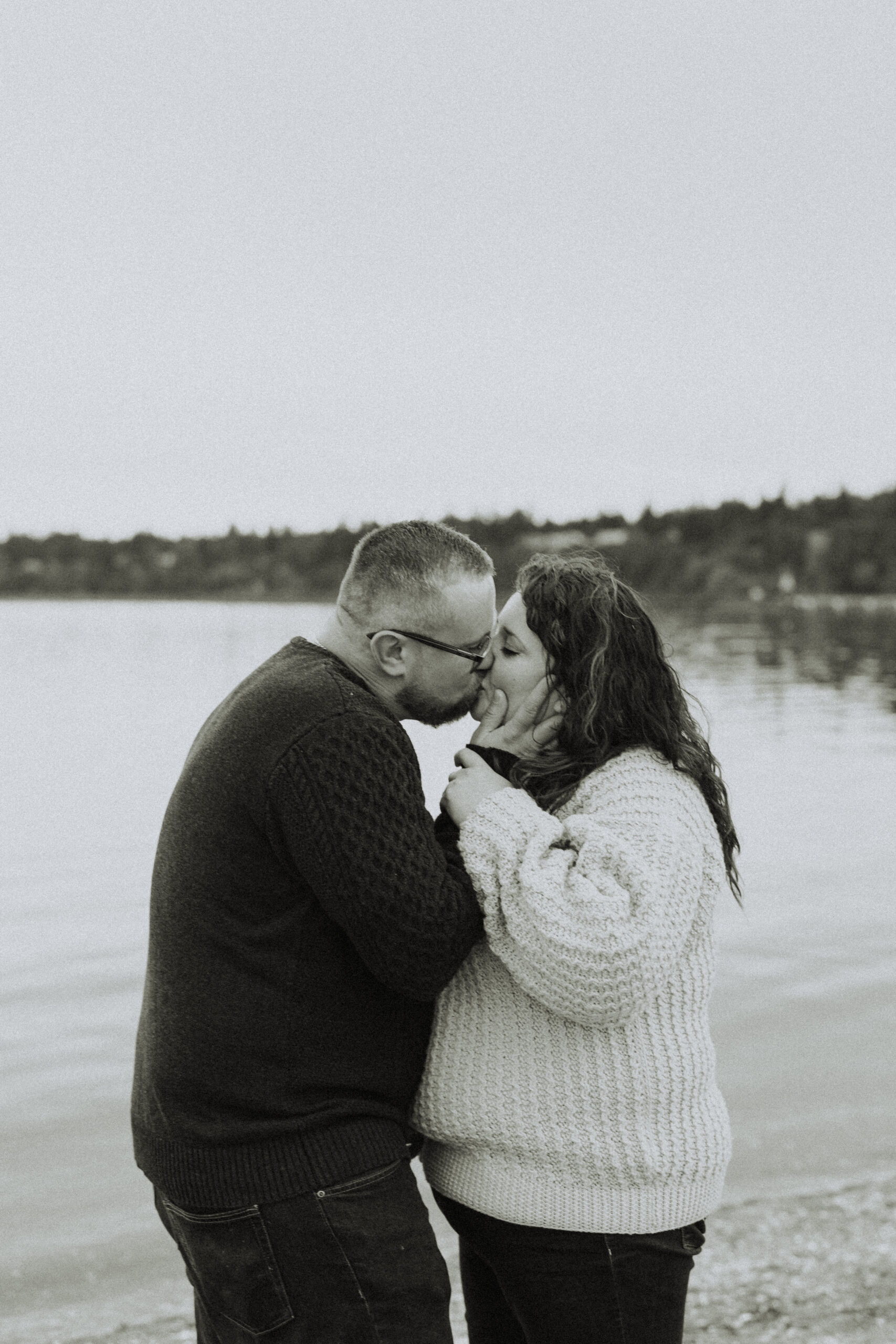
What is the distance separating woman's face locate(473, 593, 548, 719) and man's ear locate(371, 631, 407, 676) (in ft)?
0.65

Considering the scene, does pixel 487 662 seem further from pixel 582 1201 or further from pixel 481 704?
pixel 582 1201

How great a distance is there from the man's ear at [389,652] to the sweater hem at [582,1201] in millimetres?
936

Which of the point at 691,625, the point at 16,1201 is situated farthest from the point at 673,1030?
the point at 691,625

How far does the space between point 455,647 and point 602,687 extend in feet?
1.04

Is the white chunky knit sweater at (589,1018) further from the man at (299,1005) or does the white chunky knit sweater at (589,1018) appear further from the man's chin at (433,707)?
the man's chin at (433,707)

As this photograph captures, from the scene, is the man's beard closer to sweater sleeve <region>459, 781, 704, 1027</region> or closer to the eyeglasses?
the eyeglasses

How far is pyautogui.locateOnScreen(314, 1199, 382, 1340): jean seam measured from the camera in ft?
7.18

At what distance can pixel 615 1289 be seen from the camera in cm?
227

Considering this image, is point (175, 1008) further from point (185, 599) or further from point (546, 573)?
point (185, 599)

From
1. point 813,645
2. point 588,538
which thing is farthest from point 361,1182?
point 588,538

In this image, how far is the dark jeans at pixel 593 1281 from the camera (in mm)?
2260

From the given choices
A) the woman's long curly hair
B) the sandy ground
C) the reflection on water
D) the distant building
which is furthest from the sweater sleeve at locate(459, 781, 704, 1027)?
the distant building

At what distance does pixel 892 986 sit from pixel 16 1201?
5.93m

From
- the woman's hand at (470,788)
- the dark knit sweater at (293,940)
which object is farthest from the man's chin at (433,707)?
the dark knit sweater at (293,940)
